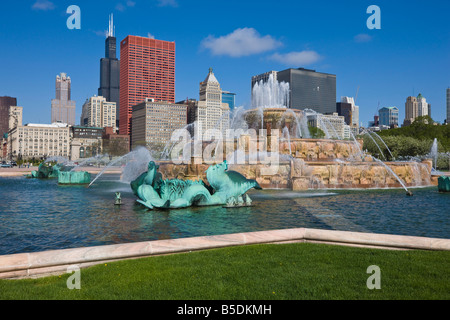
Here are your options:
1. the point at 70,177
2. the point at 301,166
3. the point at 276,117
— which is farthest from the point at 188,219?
the point at 276,117

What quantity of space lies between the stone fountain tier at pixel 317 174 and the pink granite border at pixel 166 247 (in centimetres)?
1348

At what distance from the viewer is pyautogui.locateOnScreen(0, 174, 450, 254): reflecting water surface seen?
368 inches

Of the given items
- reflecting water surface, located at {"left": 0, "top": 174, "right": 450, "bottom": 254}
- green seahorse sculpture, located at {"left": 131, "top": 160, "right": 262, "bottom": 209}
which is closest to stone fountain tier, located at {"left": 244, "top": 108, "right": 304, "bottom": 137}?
reflecting water surface, located at {"left": 0, "top": 174, "right": 450, "bottom": 254}

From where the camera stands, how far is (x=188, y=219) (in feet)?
38.1

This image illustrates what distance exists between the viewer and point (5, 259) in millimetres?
5824

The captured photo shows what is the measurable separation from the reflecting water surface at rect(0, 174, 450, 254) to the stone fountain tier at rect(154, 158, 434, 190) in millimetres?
5339

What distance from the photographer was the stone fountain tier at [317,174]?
21969 mm

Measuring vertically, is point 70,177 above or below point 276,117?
below

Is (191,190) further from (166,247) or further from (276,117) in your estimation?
(276,117)

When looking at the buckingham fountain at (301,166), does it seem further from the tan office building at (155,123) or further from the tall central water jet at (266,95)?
the tan office building at (155,123)

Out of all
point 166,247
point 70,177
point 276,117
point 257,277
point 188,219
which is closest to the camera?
point 257,277

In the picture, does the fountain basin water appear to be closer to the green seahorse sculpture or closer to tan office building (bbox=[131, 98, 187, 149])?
the green seahorse sculpture

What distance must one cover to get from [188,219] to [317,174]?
12.9 meters

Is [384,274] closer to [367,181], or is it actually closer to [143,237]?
[143,237]
